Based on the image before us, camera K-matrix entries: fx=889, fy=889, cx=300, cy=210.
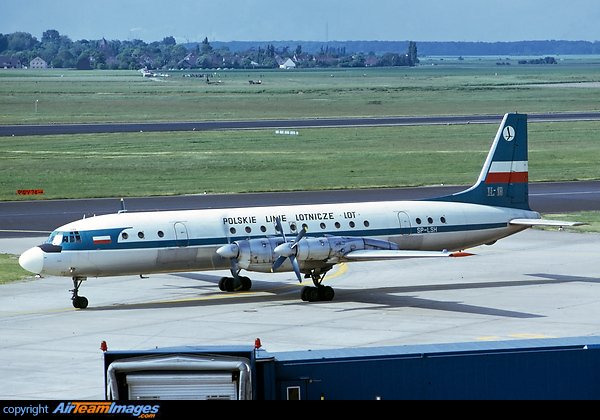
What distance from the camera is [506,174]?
133ft

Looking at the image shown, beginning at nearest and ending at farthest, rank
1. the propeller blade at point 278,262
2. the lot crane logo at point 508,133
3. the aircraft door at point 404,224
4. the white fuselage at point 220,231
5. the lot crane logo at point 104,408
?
the lot crane logo at point 104,408
the white fuselage at point 220,231
the propeller blade at point 278,262
the aircraft door at point 404,224
the lot crane logo at point 508,133

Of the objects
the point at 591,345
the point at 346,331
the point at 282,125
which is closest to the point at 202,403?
the point at 591,345

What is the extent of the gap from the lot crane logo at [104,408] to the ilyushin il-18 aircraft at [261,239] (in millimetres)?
20110

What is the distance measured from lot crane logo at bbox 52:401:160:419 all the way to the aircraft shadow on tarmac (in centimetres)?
2012

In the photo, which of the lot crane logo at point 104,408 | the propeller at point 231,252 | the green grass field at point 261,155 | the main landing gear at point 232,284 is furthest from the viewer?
the green grass field at point 261,155

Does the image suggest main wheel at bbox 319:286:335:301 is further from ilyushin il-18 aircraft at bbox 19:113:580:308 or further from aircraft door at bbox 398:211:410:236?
aircraft door at bbox 398:211:410:236

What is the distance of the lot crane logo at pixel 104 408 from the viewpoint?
42.8ft

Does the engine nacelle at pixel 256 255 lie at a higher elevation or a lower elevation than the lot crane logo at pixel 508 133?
lower

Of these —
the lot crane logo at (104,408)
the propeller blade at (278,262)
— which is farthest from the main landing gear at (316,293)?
the lot crane logo at (104,408)

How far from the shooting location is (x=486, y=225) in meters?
39.0

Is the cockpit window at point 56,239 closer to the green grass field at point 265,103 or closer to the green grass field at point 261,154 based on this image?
the green grass field at point 261,154

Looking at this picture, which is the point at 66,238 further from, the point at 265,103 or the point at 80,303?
the point at 265,103

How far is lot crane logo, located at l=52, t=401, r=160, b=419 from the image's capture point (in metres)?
13.1

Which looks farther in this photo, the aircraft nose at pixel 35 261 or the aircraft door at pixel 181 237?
the aircraft door at pixel 181 237
